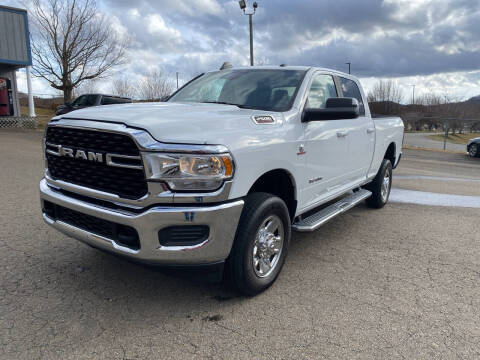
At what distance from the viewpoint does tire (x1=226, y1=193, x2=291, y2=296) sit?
112 inches

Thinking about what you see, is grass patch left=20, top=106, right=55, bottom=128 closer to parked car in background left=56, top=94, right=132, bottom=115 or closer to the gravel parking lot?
parked car in background left=56, top=94, right=132, bottom=115

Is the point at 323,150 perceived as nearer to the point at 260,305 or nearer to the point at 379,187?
the point at 260,305

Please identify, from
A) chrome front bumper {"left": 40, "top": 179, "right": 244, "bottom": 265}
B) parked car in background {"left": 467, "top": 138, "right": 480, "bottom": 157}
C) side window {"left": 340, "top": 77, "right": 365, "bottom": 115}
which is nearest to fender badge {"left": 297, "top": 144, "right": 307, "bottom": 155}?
chrome front bumper {"left": 40, "top": 179, "right": 244, "bottom": 265}

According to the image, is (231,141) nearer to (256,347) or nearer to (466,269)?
(256,347)

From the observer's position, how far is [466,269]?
3.80 m

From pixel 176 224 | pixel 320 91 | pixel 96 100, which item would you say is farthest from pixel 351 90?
pixel 96 100

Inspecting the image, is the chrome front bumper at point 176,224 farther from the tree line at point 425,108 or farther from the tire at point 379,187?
the tree line at point 425,108

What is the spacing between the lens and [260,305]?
3035 millimetres

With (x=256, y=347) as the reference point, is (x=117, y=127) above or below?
above

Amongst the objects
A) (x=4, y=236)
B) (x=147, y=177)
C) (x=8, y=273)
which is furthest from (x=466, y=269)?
(x=4, y=236)

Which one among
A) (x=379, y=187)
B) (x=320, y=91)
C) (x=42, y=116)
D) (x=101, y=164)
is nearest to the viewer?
(x=101, y=164)

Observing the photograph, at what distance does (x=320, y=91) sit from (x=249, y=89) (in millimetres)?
793

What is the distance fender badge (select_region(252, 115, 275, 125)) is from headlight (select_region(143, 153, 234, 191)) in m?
0.66

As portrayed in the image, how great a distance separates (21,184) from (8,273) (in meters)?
4.11
